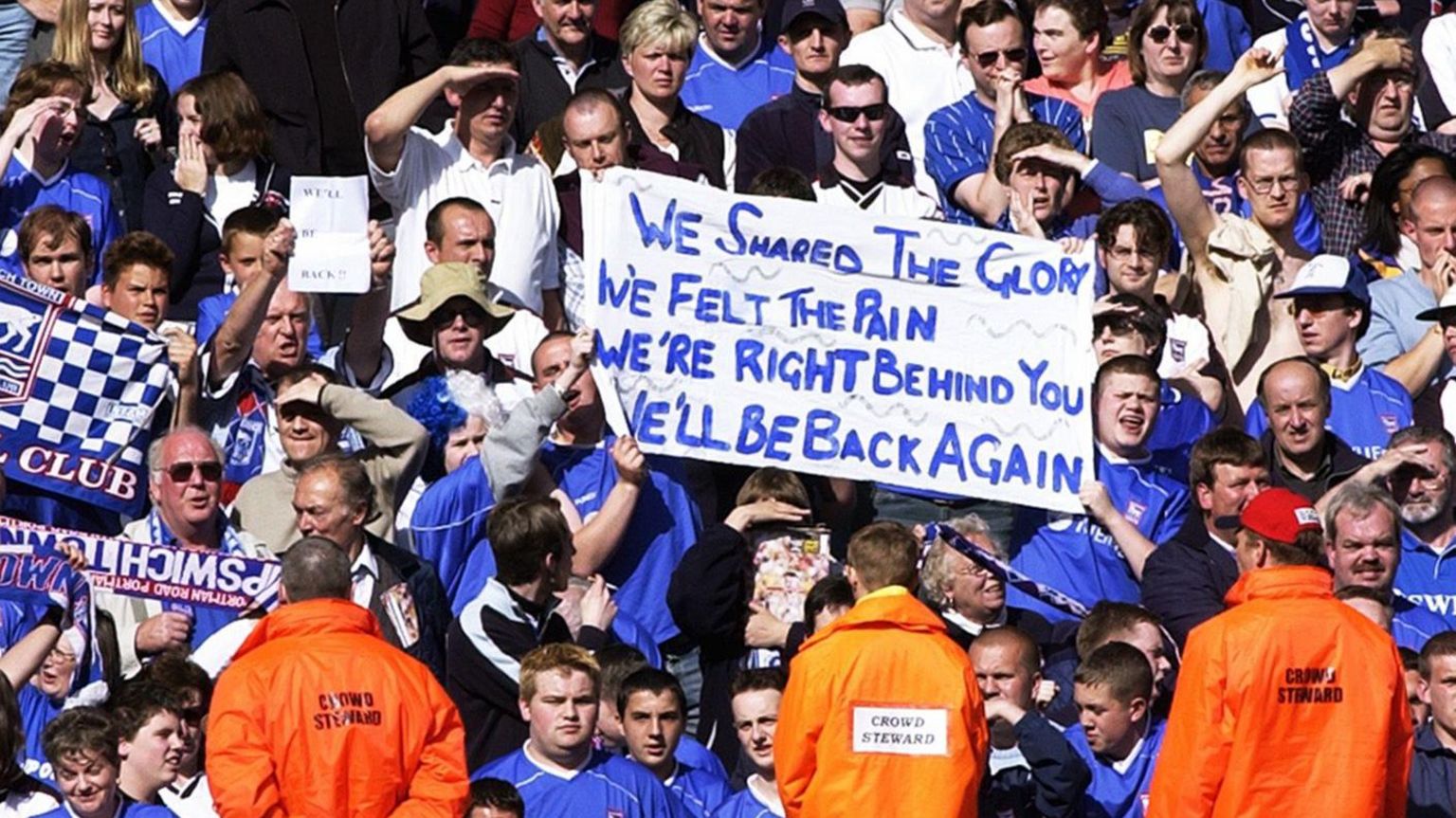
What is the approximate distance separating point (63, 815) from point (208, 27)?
6.18m

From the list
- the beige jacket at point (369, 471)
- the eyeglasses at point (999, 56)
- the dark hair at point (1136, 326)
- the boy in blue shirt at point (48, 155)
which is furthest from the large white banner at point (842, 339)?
the boy in blue shirt at point (48, 155)

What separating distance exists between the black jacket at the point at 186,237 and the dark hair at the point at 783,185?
2053mm

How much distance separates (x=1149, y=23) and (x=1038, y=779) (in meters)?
5.72

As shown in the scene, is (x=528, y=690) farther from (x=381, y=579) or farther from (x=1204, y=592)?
(x=1204, y=592)

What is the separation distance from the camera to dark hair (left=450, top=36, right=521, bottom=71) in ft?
49.6

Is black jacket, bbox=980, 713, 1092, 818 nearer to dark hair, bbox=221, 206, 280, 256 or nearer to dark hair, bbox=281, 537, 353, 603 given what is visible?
dark hair, bbox=281, 537, 353, 603

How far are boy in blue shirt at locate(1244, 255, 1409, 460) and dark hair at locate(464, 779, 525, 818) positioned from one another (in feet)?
13.2

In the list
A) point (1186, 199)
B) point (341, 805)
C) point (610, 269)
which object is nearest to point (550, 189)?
point (610, 269)

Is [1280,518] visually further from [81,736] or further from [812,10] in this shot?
[812,10]

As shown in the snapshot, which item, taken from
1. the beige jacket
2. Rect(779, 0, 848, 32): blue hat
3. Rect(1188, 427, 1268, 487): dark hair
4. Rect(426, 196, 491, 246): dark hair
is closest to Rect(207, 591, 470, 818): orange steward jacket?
the beige jacket

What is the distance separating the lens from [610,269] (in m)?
13.9

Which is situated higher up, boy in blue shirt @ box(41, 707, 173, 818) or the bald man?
the bald man

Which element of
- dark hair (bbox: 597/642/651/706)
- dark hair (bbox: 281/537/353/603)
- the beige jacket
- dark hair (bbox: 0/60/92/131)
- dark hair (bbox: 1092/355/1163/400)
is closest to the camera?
dark hair (bbox: 281/537/353/603)

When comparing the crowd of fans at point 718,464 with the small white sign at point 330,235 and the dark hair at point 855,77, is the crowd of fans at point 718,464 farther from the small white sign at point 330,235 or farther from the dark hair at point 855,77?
the small white sign at point 330,235
